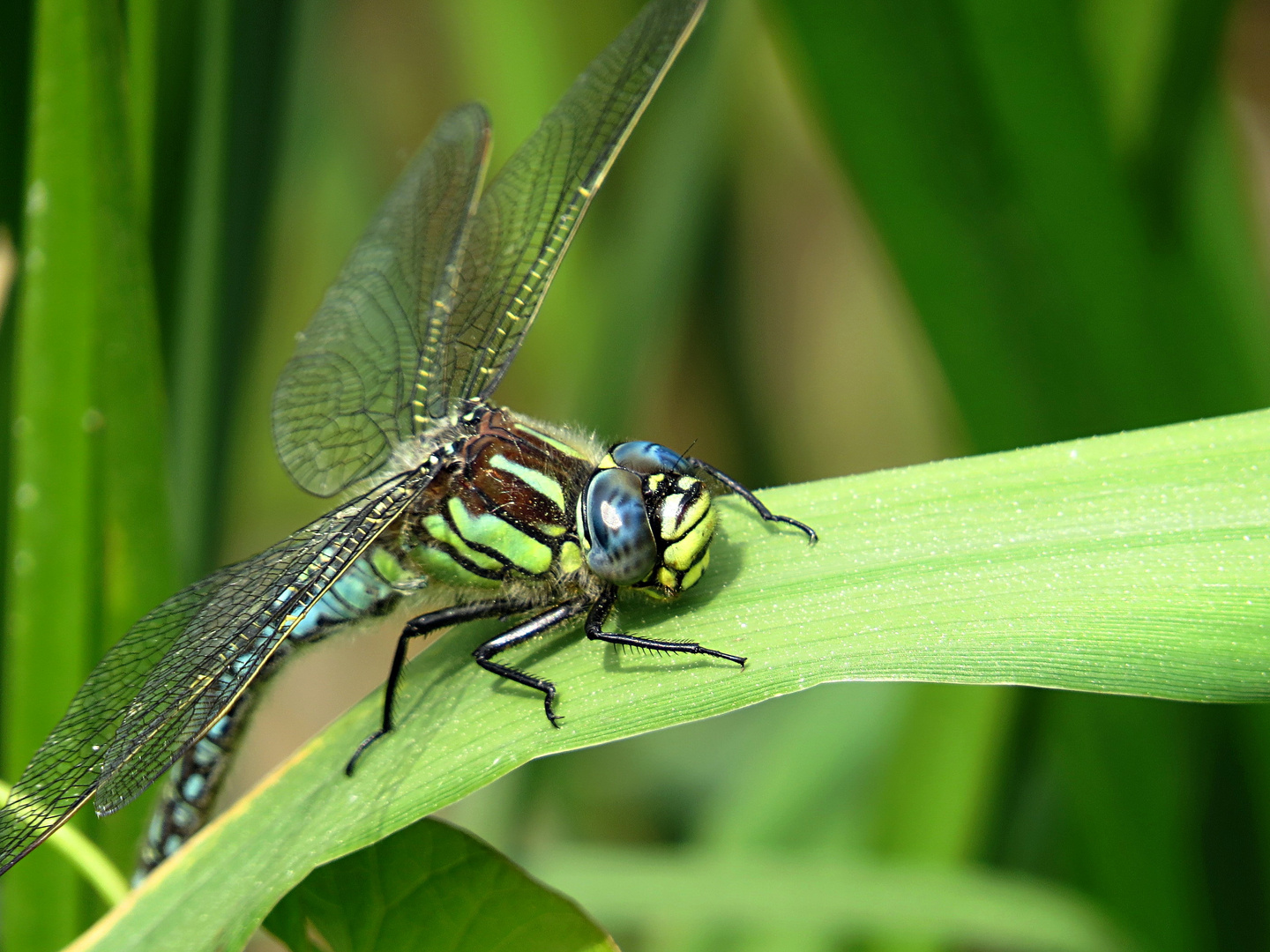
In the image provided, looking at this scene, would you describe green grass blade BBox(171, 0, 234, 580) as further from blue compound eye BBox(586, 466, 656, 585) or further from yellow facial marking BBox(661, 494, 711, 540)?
yellow facial marking BBox(661, 494, 711, 540)

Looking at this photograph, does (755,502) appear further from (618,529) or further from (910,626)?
(910,626)

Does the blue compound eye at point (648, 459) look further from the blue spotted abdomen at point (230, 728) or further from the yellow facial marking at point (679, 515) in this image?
the blue spotted abdomen at point (230, 728)

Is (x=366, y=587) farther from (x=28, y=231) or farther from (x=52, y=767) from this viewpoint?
(x=28, y=231)

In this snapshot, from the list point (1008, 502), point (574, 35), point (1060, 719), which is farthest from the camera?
point (574, 35)

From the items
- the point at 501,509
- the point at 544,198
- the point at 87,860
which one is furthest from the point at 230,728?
the point at 544,198

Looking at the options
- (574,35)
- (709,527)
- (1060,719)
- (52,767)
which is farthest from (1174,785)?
(574,35)

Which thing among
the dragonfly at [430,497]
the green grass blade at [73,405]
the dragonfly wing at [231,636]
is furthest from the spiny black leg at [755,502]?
the green grass blade at [73,405]
